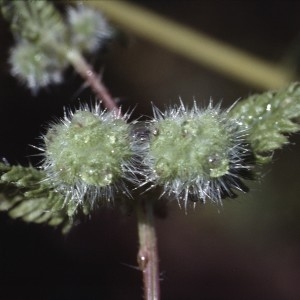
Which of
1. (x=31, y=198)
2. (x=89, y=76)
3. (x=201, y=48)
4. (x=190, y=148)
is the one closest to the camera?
(x=190, y=148)

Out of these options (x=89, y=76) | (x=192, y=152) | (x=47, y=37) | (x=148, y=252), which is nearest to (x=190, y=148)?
(x=192, y=152)

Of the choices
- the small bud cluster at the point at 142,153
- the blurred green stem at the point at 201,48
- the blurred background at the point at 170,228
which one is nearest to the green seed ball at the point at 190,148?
the small bud cluster at the point at 142,153

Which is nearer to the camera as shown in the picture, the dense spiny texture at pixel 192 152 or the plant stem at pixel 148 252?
the dense spiny texture at pixel 192 152

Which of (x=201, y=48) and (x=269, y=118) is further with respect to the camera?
(x=201, y=48)

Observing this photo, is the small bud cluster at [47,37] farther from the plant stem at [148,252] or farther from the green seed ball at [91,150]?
the green seed ball at [91,150]

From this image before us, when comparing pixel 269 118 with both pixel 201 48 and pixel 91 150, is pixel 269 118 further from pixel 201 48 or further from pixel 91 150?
pixel 201 48

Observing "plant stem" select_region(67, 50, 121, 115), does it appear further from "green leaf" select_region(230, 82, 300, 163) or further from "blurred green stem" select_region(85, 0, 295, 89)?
"blurred green stem" select_region(85, 0, 295, 89)
